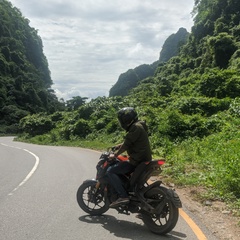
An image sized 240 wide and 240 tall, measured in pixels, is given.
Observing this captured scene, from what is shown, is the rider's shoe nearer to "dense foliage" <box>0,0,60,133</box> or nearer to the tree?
the tree

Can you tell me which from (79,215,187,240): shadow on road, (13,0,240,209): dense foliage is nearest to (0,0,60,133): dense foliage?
(13,0,240,209): dense foliage

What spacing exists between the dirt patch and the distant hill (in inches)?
3196

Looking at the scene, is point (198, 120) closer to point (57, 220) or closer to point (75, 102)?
point (57, 220)

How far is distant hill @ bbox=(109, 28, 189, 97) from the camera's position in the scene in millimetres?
93588

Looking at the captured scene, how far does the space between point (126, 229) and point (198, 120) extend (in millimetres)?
13990

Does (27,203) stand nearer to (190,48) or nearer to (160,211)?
(160,211)

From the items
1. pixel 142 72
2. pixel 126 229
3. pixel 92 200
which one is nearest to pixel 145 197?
pixel 126 229

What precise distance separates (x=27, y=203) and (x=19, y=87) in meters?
74.3

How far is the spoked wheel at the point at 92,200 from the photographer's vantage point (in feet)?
20.2

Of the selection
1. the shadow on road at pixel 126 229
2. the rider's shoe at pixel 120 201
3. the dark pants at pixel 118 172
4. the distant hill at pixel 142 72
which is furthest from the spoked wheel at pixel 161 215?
the distant hill at pixel 142 72

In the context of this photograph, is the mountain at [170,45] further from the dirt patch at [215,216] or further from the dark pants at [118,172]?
the dark pants at [118,172]

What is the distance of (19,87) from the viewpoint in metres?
77.6

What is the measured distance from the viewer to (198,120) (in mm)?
18625

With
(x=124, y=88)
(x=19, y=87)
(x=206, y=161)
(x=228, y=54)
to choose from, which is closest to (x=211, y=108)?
(x=206, y=161)
